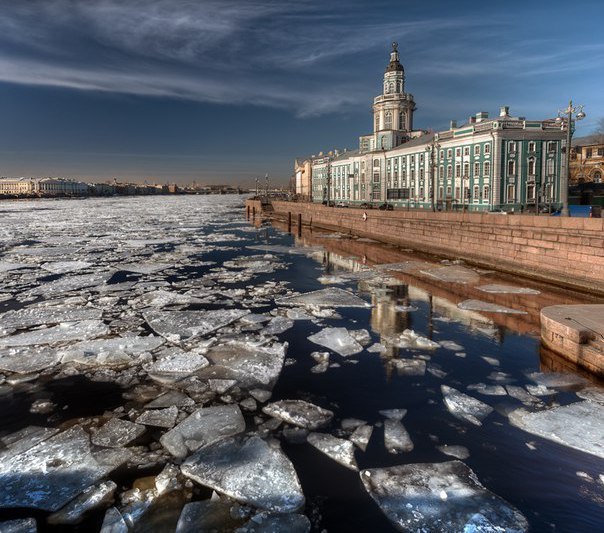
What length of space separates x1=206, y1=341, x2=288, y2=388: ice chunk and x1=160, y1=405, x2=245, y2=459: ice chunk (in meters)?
0.92

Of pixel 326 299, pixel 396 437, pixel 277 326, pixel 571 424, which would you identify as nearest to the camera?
pixel 396 437

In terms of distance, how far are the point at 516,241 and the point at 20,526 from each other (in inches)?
641

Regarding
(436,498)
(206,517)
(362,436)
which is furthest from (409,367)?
(206,517)

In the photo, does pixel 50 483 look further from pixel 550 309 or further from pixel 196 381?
pixel 550 309

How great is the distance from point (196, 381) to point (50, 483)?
2486 millimetres

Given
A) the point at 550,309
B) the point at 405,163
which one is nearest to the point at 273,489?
the point at 550,309

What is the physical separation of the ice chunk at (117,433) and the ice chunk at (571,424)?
4.43m

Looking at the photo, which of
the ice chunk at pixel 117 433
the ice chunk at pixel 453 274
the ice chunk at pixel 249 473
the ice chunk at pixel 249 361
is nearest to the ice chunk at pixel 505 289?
the ice chunk at pixel 453 274

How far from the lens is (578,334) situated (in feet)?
23.3

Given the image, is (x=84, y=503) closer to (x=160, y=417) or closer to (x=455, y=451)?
(x=160, y=417)

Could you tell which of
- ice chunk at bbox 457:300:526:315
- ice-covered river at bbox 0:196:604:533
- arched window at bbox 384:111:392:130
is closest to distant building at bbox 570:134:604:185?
arched window at bbox 384:111:392:130

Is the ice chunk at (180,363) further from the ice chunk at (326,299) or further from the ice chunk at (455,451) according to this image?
the ice chunk at (326,299)

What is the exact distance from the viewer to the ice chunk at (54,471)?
3.96m

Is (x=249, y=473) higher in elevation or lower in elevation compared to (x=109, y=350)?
lower
